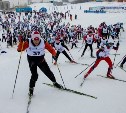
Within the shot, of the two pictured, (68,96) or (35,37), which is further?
(68,96)

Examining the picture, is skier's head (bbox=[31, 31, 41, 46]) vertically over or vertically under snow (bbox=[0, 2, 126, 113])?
over

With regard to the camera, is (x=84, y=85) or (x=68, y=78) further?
(x=68, y=78)

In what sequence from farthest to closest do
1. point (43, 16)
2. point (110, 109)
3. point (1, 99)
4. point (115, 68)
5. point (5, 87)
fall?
point (43, 16), point (115, 68), point (5, 87), point (1, 99), point (110, 109)

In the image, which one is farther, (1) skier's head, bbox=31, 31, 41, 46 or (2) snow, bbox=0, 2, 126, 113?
(1) skier's head, bbox=31, 31, 41, 46

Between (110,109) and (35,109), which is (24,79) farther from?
(110,109)

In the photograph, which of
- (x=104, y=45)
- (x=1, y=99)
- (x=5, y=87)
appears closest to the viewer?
(x=1, y=99)

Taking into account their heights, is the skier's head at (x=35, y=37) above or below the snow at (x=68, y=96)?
above

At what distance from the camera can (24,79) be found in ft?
29.6

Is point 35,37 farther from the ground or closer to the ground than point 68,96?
farther from the ground

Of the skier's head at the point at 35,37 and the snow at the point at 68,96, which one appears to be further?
the skier's head at the point at 35,37

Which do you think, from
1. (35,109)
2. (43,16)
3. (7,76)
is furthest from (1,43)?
(35,109)

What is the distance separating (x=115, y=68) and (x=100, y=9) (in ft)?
123

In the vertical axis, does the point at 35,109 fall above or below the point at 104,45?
below

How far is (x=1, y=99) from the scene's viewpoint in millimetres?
6699
